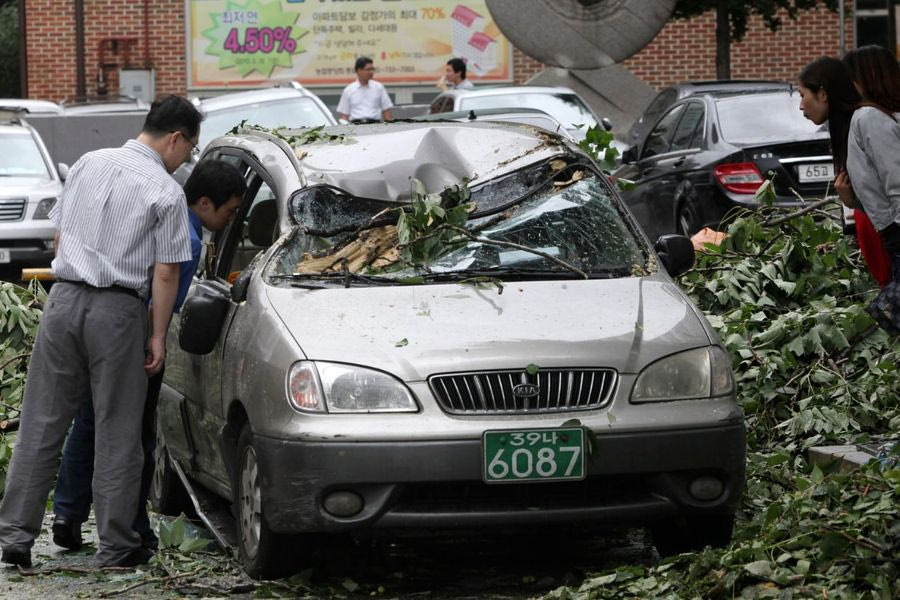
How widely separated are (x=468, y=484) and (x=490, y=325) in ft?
1.89

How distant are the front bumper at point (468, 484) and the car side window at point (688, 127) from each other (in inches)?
352

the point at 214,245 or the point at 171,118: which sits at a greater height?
the point at 171,118

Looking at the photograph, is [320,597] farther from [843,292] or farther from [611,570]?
[843,292]

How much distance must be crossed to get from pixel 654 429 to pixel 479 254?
1174mm

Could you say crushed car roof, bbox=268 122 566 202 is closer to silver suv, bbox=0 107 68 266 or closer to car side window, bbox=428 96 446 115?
silver suv, bbox=0 107 68 266

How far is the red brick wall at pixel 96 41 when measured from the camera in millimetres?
33812

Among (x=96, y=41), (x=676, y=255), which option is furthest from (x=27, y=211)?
(x=96, y=41)

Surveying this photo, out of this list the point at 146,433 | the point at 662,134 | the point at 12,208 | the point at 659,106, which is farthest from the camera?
the point at 659,106

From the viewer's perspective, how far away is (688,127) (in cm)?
1514

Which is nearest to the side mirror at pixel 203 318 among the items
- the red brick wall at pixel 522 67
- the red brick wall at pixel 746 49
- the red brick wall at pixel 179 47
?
the red brick wall at pixel 179 47

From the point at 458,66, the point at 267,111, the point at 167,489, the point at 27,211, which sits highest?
the point at 458,66

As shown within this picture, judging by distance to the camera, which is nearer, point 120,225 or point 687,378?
point 687,378

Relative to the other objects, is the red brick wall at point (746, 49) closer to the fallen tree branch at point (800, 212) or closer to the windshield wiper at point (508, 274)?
the fallen tree branch at point (800, 212)

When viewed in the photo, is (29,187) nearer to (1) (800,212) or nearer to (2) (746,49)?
(1) (800,212)
